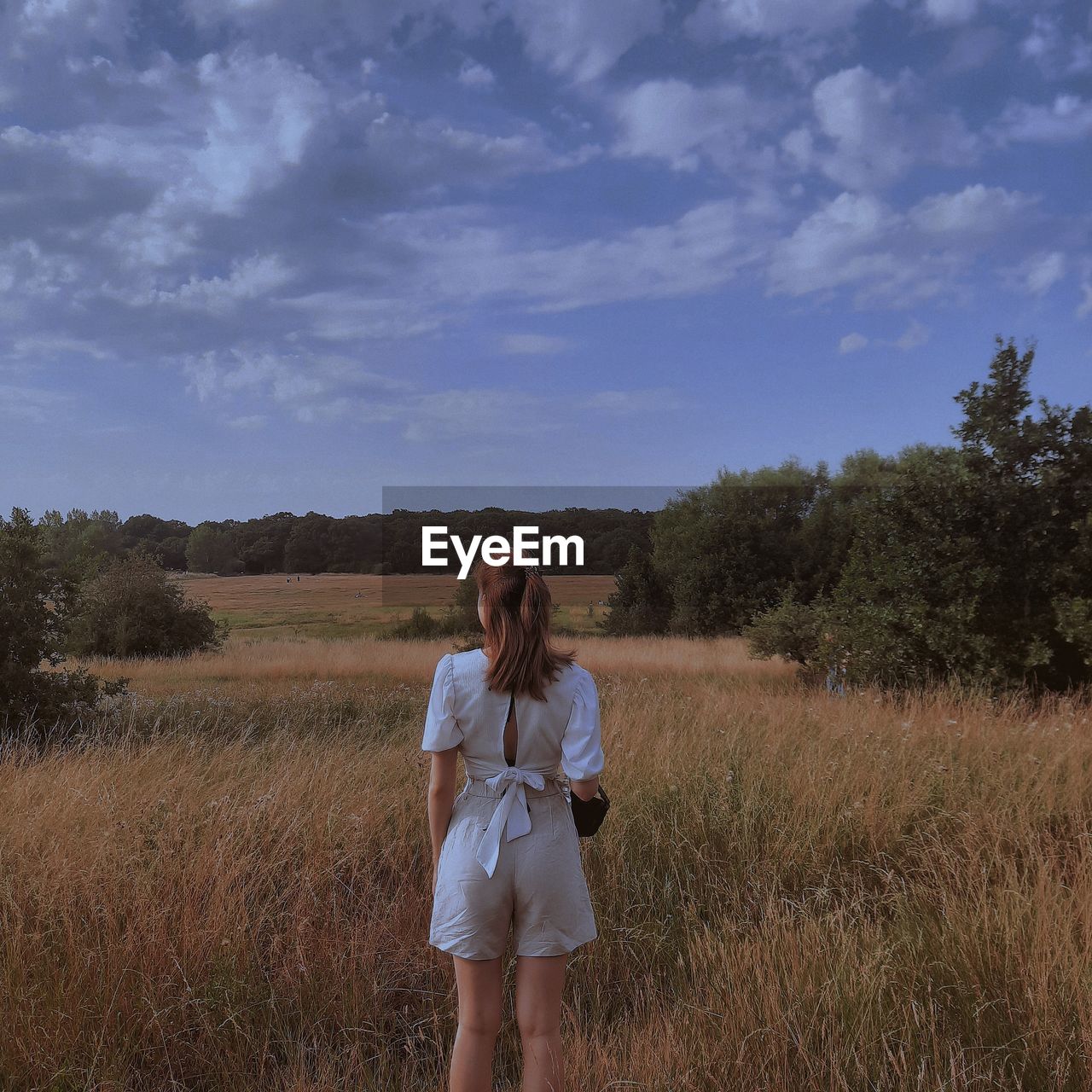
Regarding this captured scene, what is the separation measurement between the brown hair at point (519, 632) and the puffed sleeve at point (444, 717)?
15 centimetres

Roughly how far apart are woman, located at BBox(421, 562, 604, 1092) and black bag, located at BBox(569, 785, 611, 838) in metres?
A: 0.06

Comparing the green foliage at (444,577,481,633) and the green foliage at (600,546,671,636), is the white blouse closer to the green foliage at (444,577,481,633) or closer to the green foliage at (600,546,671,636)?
the green foliage at (444,577,481,633)

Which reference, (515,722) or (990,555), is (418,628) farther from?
(515,722)

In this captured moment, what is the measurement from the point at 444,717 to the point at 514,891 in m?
0.62

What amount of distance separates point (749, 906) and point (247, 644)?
2403 cm

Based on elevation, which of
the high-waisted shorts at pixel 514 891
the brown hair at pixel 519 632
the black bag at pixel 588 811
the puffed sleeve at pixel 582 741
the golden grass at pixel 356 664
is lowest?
the golden grass at pixel 356 664

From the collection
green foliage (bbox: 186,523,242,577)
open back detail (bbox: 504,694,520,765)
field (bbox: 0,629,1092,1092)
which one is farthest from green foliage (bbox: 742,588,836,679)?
green foliage (bbox: 186,523,242,577)

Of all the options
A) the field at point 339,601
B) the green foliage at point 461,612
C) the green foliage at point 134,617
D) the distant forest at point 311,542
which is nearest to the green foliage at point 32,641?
the distant forest at point 311,542

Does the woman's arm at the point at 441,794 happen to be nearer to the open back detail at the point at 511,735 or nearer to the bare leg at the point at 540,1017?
the open back detail at the point at 511,735

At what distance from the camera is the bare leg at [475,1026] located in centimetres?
288

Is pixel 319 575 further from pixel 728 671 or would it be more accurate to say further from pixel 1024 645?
pixel 1024 645

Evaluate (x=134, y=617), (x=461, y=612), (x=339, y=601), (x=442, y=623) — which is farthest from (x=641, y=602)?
(x=134, y=617)

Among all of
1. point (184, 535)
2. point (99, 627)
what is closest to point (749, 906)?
point (99, 627)

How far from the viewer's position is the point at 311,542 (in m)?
39.9
